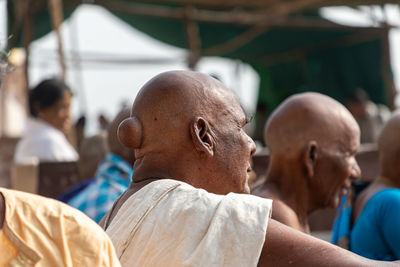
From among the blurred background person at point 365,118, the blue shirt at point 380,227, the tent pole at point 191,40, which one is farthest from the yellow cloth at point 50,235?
the tent pole at point 191,40

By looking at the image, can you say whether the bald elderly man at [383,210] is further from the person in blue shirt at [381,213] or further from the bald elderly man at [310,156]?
the bald elderly man at [310,156]

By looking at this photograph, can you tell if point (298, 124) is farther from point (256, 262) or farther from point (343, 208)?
point (256, 262)

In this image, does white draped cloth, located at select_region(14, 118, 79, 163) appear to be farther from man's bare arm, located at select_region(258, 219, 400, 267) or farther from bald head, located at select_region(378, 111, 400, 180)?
man's bare arm, located at select_region(258, 219, 400, 267)

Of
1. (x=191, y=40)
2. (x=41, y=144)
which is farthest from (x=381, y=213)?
(x=191, y=40)

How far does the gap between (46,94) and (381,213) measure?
2989 mm

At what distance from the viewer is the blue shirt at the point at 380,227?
3.25 metres

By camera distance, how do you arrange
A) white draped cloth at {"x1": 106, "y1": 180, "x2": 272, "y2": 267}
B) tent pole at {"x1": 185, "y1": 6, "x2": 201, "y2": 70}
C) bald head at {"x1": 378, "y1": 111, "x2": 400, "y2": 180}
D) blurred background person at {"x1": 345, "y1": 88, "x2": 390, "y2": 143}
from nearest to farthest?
white draped cloth at {"x1": 106, "y1": 180, "x2": 272, "y2": 267} < bald head at {"x1": 378, "y1": 111, "x2": 400, "y2": 180} < blurred background person at {"x1": 345, "y1": 88, "x2": 390, "y2": 143} < tent pole at {"x1": 185, "y1": 6, "x2": 201, "y2": 70}

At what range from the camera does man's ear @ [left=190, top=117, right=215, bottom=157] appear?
2154 millimetres

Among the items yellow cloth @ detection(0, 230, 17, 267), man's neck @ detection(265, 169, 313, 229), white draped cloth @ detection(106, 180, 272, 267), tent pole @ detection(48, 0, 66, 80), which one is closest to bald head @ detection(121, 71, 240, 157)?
white draped cloth @ detection(106, 180, 272, 267)

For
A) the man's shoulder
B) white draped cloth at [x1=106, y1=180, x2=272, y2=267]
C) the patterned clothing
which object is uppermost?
white draped cloth at [x1=106, y1=180, x2=272, y2=267]

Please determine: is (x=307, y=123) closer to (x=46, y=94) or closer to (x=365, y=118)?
(x=46, y=94)

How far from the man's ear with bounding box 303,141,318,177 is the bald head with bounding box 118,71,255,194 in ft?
3.09

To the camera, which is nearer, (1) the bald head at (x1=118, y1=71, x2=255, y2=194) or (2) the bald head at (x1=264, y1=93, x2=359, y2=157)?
(1) the bald head at (x1=118, y1=71, x2=255, y2=194)

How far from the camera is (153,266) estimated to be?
1894 millimetres
